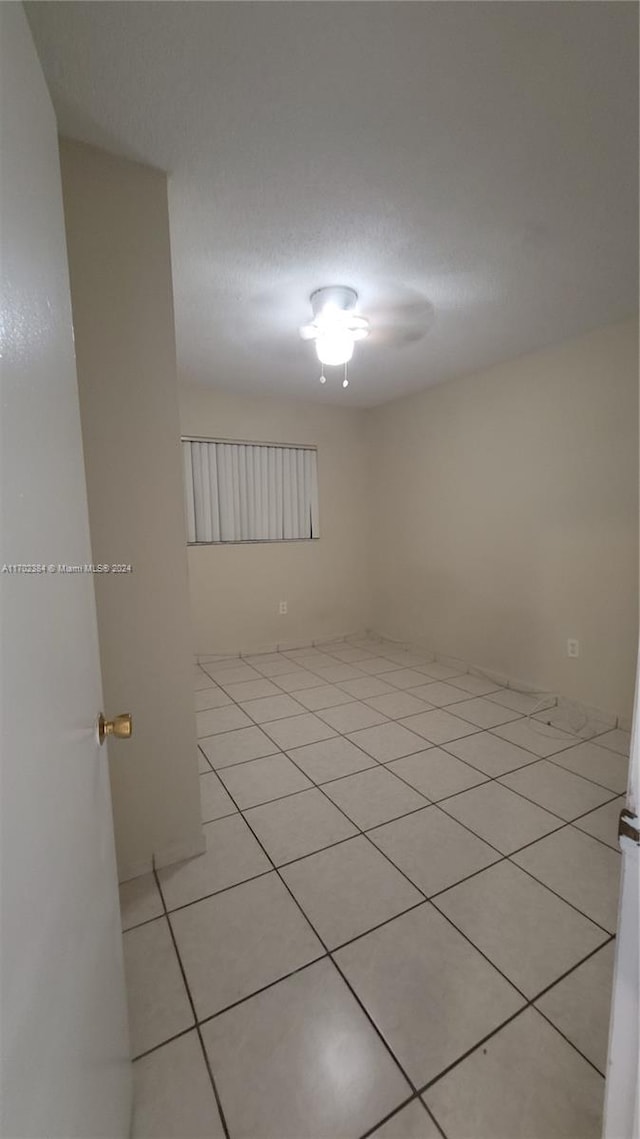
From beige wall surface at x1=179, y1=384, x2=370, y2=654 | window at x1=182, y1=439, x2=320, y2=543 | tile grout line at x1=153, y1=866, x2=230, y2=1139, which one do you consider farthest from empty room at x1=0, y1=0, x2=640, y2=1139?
window at x1=182, y1=439, x2=320, y2=543

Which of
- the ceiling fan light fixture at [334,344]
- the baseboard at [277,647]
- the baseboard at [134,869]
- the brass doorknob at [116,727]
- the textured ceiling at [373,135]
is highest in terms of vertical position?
the textured ceiling at [373,135]

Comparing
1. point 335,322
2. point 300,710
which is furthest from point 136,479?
point 300,710

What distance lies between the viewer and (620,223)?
61.9 inches

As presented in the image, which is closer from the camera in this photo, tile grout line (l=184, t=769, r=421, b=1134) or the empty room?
the empty room

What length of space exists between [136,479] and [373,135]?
3.97 feet

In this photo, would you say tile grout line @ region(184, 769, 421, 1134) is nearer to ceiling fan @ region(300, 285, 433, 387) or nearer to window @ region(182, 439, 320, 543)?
ceiling fan @ region(300, 285, 433, 387)

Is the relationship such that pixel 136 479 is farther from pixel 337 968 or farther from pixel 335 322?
pixel 337 968

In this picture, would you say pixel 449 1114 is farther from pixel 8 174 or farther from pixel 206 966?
pixel 8 174

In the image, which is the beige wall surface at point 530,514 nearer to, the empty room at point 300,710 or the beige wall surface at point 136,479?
the empty room at point 300,710

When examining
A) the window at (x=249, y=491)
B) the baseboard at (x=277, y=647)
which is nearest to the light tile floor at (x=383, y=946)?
the baseboard at (x=277, y=647)

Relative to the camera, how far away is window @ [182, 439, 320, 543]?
3.69 metres

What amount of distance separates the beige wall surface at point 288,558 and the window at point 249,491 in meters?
0.09

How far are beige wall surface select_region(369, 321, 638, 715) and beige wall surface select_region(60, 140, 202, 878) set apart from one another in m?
2.39

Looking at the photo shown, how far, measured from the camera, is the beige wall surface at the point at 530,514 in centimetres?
249
